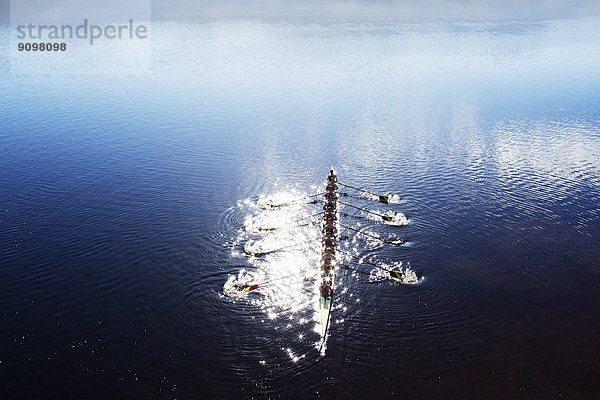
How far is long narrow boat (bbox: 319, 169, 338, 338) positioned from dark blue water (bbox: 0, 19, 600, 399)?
3.26 ft

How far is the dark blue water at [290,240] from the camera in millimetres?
27922

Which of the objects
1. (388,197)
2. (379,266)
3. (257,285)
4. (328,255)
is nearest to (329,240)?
(328,255)

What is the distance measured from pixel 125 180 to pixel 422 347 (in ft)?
124

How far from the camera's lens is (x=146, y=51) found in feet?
405

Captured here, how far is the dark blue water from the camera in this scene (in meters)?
27.9

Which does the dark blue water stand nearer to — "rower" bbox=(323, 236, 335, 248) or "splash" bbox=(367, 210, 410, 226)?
"splash" bbox=(367, 210, 410, 226)

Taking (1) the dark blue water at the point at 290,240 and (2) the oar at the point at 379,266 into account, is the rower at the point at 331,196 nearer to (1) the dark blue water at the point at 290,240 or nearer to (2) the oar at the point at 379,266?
(1) the dark blue water at the point at 290,240

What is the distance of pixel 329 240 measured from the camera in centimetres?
3709

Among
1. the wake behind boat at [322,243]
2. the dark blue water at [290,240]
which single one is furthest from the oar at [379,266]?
the dark blue water at [290,240]

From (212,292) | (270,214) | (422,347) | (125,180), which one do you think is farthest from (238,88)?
(422,347)

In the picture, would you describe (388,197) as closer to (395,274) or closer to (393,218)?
(393,218)

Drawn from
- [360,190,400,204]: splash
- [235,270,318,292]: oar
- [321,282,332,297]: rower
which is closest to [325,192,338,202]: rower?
[360,190,400,204]: splash

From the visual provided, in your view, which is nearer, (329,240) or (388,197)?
(329,240)

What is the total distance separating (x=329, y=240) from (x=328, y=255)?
202 cm
